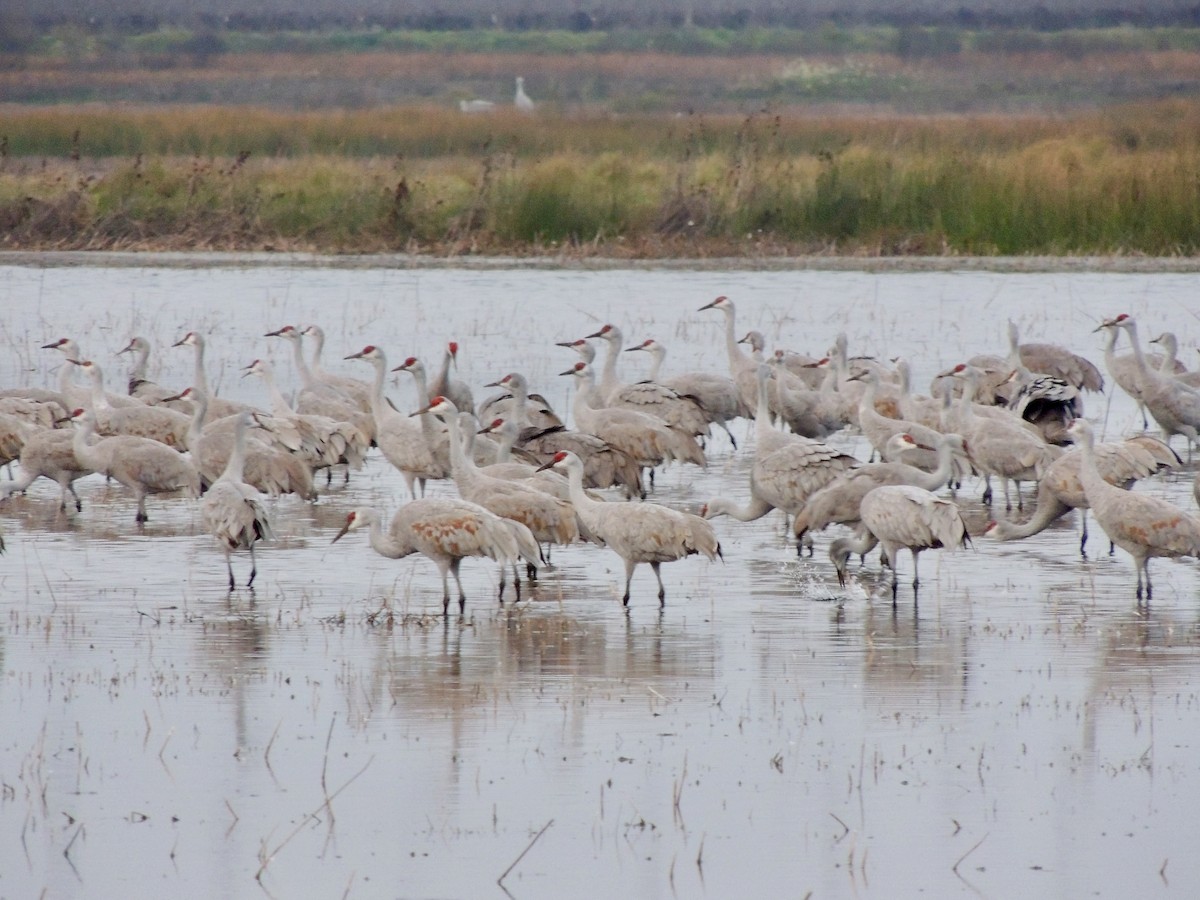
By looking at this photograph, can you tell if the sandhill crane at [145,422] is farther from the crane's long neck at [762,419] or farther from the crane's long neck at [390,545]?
the crane's long neck at [390,545]

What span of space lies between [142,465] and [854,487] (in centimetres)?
407

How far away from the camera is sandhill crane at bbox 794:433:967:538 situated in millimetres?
11117

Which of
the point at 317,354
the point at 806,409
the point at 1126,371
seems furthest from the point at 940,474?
the point at 317,354

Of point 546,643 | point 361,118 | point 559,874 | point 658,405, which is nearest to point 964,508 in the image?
point 658,405

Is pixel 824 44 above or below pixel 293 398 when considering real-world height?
above

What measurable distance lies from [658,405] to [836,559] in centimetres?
412

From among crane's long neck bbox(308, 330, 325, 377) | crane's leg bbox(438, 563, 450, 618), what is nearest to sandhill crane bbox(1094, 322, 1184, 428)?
crane's long neck bbox(308, 330, 325, 377)

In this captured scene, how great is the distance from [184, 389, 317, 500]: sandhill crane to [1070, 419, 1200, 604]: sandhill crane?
457 centimetres

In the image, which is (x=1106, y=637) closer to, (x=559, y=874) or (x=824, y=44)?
(x=559, y=874)

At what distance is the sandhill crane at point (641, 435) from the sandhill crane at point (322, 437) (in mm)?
1460

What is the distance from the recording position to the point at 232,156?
107 ft

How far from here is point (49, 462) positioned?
500 inches

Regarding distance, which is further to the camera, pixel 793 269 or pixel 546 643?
pixel 793 269

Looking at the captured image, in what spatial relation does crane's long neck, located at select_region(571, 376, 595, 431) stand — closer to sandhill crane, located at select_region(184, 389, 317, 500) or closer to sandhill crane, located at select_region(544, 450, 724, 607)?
sandhill crane, located at select_region(184, 389, 317, 500)
